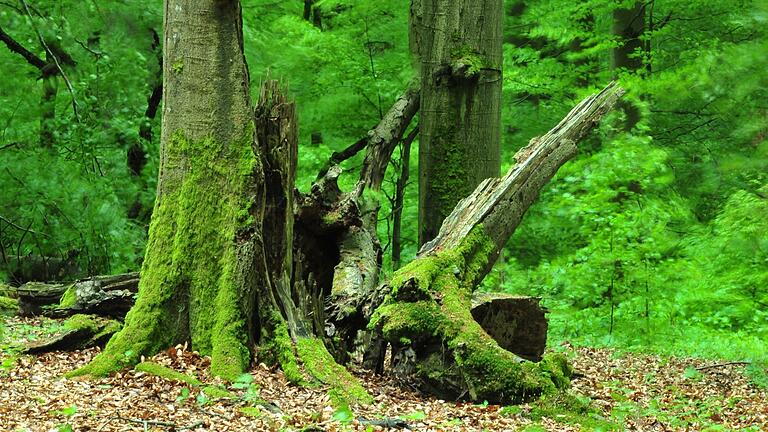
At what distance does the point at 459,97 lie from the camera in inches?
338

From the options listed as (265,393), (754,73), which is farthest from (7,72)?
→ (754,73)

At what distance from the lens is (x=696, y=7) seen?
577 inches

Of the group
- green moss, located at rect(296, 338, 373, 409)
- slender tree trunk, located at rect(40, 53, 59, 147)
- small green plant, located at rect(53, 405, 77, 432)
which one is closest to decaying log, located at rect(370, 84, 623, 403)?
green moss, located at rect(296, 338, 373, 409)

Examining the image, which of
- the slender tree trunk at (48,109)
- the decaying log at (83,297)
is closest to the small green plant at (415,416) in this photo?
the decaying log at (83,297)

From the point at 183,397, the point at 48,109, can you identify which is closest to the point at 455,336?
the point at 183,397

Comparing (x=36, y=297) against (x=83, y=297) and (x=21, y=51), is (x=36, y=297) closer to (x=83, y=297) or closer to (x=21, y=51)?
(x=83, y=297)

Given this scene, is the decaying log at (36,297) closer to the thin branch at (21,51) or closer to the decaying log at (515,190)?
the decaying log at (515,190)

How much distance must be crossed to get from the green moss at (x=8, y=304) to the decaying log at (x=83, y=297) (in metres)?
0.07

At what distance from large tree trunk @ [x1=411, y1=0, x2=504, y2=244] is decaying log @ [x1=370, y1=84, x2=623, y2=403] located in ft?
2.01

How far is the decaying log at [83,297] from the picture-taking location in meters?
7.84

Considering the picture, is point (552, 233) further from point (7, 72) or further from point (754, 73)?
point (7, 72)

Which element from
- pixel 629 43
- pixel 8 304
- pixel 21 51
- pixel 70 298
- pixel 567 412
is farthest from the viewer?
pixel 629 43

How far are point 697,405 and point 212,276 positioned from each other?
4.04 meters

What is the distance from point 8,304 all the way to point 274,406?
5.32 meters
